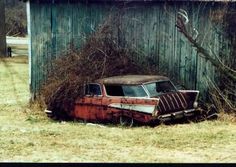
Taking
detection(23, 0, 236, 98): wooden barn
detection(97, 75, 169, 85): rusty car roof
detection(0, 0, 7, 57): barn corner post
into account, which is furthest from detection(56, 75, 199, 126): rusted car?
detection(0, 0, 7, 57): barn corner post

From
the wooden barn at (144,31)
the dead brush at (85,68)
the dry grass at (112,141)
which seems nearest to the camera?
the dry grass at (112,141)

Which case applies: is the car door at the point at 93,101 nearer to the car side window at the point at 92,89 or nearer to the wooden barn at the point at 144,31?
the car side window at the point at 92,89

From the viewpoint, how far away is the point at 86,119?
15.2 m

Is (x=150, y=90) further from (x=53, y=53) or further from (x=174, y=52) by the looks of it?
(x=53, y=53)

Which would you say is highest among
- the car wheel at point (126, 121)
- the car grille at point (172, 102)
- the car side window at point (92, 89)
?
the car side window at point (92, 89)

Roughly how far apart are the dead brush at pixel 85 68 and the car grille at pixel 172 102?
8.81ft

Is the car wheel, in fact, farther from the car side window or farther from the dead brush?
the dead brush

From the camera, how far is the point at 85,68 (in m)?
16.5

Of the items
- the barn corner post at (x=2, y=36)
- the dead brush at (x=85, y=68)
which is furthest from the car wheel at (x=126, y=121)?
the barn corner post at (x=2, y=36)

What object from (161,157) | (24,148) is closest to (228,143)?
(161,157)

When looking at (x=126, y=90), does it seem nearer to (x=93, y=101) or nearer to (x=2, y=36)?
(x=93, y=101)

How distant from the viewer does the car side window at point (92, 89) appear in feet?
49.6

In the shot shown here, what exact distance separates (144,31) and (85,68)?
265cm

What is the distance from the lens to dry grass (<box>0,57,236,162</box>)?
9.94 m
